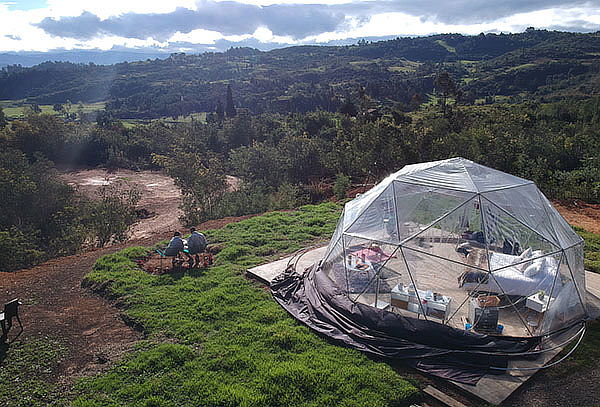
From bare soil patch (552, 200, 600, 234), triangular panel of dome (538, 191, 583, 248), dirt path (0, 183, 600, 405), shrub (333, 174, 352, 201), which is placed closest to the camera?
dirt path (0, 183, 600, 405)

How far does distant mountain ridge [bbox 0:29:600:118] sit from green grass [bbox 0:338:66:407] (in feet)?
130

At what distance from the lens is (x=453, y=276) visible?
8.56 metres

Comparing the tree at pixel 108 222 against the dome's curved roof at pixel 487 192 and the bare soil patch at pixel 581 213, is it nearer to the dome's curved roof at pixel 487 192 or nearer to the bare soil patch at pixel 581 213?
the dome's curved roof at pixel 487 192

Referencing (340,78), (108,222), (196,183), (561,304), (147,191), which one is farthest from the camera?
(340,78)

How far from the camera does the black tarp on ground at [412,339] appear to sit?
737 cm

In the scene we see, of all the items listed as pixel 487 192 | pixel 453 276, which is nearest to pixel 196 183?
pixel 487 192

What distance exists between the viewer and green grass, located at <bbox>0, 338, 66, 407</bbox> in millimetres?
6766

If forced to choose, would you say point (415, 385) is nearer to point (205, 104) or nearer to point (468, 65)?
point (205, 104)

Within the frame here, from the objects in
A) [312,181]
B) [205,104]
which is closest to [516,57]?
[205,104]

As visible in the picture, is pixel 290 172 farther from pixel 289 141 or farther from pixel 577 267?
pixel 577 267

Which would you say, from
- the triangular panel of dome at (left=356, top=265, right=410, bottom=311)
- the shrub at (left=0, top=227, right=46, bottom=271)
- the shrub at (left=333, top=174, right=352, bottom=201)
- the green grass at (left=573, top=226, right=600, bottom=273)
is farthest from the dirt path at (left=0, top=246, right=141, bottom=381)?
the shrub at (left=333, top=174, right=352, bottom=201)

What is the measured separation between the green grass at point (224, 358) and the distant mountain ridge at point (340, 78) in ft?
121

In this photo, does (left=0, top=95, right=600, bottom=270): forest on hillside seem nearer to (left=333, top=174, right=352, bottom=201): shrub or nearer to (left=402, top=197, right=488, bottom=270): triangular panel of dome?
(left=333, top=174, right=352, bottom=201): shrub

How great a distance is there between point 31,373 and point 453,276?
28.6 feet
